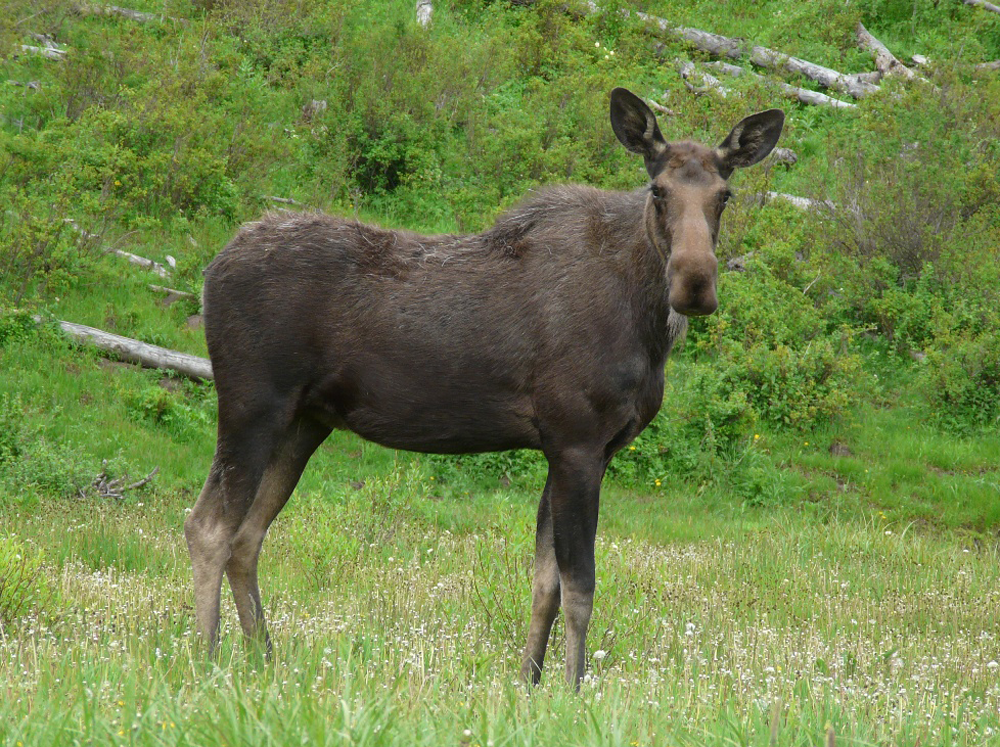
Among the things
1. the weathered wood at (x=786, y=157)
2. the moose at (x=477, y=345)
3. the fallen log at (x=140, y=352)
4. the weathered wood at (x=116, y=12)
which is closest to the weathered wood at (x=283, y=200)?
the fallen log at (x=140, y=352)

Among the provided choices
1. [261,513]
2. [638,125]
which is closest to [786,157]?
[638,125]

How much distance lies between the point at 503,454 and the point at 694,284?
300 inches

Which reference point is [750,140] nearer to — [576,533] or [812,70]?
[576,533]

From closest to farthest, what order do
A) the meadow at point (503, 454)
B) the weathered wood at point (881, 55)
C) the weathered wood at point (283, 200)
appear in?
1. the meadow at point (503, 454)
2. the weathered wood at point (283, 200)
3. the weathered wood at point (881, 55)

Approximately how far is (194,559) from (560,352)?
231 cm

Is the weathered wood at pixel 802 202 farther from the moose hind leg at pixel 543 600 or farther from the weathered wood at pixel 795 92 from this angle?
the moose hind leg at pixel 543 600

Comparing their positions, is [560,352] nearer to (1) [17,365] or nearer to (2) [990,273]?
(1) [17,365]

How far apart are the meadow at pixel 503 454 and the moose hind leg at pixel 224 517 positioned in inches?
9.1

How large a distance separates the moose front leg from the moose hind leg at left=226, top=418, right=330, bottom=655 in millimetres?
1546

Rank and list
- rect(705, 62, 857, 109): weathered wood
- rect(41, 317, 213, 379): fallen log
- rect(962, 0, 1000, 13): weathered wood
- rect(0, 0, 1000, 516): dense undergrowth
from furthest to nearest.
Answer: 1. rect(962, 0, 1000, 13): weathered wood
2. rect(705, 62, 857, 109): weathered wood
3. rect(0, 0, 1000, 516): dense undergrowth
4. rect(41, 317, 213, 379): fallen log

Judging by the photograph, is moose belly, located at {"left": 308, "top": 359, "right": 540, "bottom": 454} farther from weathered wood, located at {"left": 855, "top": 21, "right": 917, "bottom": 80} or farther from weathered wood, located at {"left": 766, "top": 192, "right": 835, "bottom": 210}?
weathered wood, located at {"left": 855, "top": 21, "right": 917, "bottom": 80}

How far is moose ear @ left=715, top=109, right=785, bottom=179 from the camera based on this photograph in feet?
20.0

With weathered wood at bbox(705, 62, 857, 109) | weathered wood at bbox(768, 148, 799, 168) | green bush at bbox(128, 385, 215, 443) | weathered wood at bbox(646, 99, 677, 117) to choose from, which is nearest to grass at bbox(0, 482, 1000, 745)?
green bush at bbox(128, 385, 215, 443)

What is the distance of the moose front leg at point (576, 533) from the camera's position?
5.78 meters
